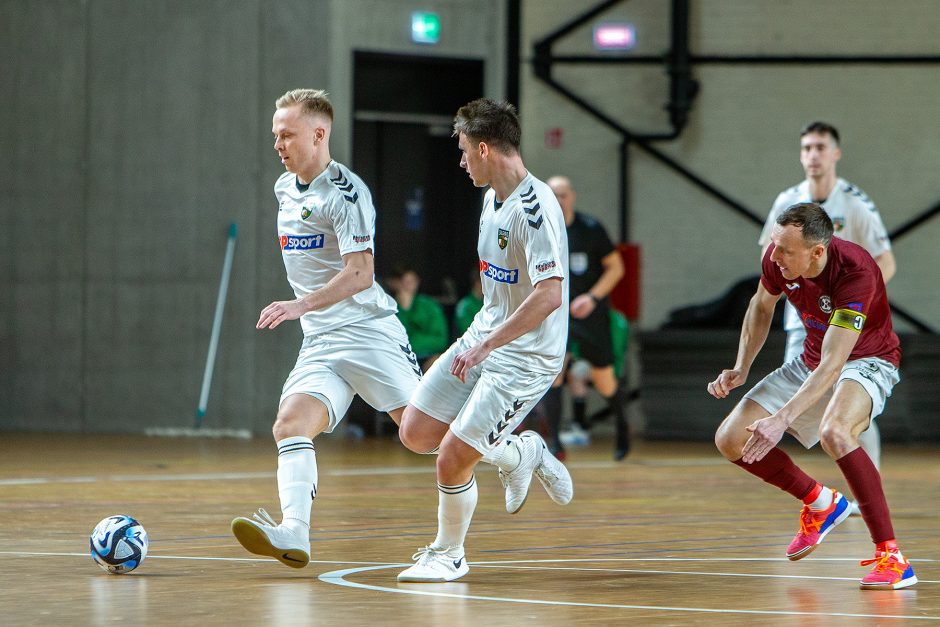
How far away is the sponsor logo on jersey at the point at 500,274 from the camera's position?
5.56 metres

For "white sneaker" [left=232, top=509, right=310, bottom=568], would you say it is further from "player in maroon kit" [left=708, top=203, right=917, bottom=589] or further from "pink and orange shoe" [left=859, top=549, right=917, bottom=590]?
"pink and orange shoe" [left=859, top=549, right=917, bottom=590]

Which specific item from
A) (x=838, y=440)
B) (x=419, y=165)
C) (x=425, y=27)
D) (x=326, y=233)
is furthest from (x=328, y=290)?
(x=419, y=165)

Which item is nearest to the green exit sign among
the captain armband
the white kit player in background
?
the white kit player in background

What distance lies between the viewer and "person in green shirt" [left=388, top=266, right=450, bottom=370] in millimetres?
14156

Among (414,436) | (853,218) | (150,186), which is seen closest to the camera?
(414,436)

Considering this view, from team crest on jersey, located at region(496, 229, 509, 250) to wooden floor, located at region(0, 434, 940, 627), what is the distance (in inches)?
47.7

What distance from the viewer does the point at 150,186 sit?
15.1 metres

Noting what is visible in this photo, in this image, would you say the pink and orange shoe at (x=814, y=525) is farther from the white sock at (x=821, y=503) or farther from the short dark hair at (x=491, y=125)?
the short dark hair at (x=491, y=125)

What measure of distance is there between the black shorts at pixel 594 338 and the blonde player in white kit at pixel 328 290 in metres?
5.21

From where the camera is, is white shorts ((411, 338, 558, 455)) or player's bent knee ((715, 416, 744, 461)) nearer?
white shorts ((411, 338, 558, 455))

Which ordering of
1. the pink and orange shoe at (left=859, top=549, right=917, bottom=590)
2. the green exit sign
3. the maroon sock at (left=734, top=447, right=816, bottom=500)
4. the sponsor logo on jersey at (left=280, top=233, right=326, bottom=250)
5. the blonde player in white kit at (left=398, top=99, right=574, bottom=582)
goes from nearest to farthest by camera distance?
the pink and orange shoe at (left=859, top=549, right=917, bottom=590) < the blonde player in white kit at (left=398, top=99, right=574, bottom=582) < the sponsor logo on jersey at (left=280, top=233, right=326, bottom=250) < the maroon sock at (left=734, top=447, right=816, bottom=500) < the green exit sign

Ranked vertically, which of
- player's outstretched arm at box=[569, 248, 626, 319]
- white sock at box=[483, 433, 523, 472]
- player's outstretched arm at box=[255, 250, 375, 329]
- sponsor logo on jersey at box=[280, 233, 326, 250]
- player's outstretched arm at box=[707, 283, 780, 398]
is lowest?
white sock at box=[483, 433, 523, 472]

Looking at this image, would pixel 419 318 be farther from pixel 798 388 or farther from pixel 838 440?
pixel 838 440

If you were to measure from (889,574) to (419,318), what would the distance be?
918cm
